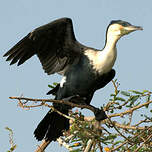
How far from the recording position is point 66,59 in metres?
4.79

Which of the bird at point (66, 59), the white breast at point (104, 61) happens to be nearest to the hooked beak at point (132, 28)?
the bird at point (66, 59)

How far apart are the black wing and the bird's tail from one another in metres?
0.55

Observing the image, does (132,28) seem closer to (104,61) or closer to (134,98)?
(104,61)

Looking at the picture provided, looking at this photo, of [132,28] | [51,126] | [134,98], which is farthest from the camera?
[51,126]

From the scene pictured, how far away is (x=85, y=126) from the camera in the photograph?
346 centimetres

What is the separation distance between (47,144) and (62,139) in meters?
0.21

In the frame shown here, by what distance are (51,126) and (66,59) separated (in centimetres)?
82

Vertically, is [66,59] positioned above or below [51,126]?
above

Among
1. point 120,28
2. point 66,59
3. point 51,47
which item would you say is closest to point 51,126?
point 66,59

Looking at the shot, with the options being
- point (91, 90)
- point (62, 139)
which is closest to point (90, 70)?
point (91, 90)

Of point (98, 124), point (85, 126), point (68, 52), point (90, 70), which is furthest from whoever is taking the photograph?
point (68, 52)

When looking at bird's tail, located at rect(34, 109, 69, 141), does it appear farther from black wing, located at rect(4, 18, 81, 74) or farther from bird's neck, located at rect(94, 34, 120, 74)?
bird's neck, located at rect(94, 34, 120, 74)

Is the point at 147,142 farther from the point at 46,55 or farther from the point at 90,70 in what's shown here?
the point at 46,55

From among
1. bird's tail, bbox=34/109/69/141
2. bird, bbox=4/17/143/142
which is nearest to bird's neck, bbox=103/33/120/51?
bird, bbox=4/17/143/142
